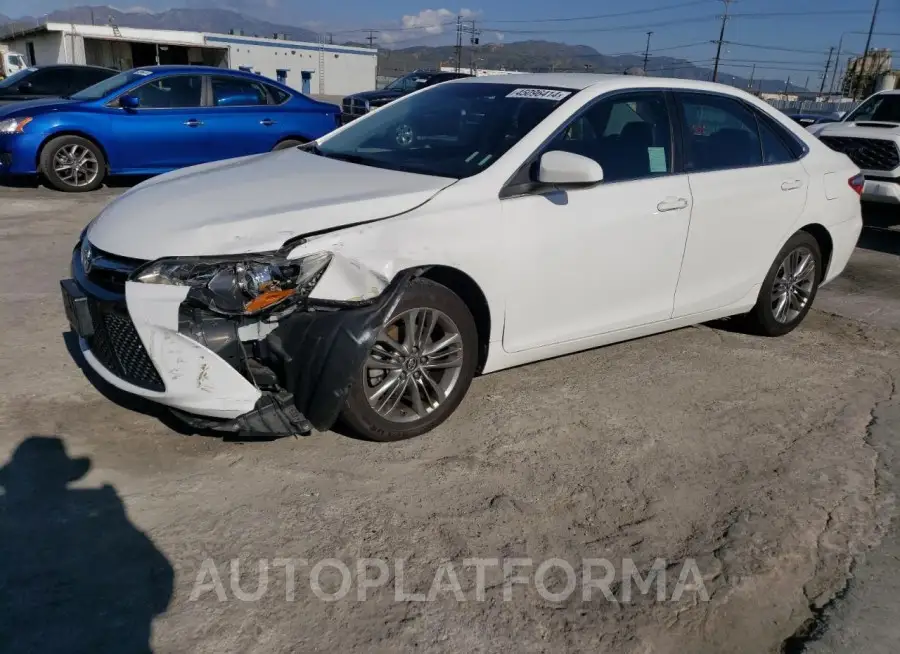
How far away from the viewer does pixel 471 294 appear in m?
3.62

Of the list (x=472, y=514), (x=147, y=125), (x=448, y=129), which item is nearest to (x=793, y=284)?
(x=448, y=129)

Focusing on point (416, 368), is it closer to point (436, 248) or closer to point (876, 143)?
point (436, 248)

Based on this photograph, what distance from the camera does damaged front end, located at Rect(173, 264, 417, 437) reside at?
3047mm

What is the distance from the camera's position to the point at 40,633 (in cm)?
230

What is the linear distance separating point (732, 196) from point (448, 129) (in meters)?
1.77

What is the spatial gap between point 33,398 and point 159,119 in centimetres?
672

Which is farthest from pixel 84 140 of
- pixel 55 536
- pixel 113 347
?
pixel 55 536

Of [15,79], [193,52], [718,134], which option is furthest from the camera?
[193,52]

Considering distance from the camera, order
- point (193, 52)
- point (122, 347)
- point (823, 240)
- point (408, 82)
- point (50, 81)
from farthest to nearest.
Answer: point (193, 52) → point (408, 82) → point (50, 81) → point (823, 240) → point (122, 347)

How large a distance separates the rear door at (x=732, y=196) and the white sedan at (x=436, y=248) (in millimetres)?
15

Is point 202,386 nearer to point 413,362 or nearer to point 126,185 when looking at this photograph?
point 413,362

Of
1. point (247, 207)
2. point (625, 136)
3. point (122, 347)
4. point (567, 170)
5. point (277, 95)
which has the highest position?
point (625, 136)

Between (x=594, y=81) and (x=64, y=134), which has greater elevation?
(x=594, y=81)

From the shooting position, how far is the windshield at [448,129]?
387 centimetres
